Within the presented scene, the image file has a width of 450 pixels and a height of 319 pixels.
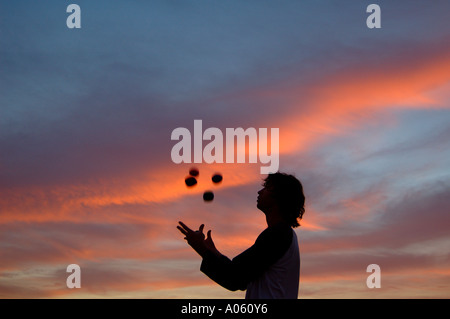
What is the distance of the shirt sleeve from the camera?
7258 mm

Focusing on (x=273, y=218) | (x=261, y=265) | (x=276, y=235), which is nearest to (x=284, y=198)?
(x=273, y=218)

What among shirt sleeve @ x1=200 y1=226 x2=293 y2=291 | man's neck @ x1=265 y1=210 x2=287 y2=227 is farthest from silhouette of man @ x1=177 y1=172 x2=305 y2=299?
man's neck @ x1=265 y1=210 x2=287 y2=227

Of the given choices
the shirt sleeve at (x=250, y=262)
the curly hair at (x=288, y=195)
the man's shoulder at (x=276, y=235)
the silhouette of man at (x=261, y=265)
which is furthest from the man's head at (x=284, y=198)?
the shirt sleeve at (x=250, y=262)

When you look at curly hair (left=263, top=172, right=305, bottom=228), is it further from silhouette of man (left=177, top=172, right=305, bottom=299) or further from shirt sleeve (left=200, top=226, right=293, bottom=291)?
shirt sleeve (left=200, top=226, right=293, bottom=291)

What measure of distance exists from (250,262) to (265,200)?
1044 mm

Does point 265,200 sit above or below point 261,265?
above

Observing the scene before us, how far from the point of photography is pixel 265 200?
8000 mm

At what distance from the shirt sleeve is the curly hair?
597 millimetres

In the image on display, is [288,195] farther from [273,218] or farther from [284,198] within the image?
[273,218]

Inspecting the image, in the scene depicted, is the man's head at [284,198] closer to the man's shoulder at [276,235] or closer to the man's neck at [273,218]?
the man's neck at [273,218]
